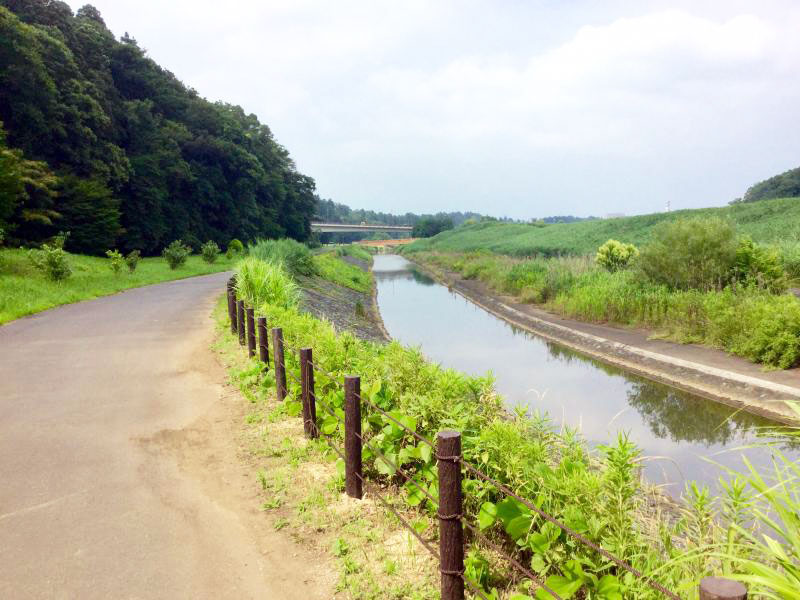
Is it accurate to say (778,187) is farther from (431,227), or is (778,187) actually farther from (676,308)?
(676,308)

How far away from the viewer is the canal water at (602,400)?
772 cm

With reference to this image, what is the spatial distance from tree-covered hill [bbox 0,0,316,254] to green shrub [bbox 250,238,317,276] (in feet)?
28.5

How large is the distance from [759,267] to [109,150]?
3833cm

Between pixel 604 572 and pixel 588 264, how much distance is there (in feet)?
77.7

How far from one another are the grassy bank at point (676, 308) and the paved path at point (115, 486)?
10.6m

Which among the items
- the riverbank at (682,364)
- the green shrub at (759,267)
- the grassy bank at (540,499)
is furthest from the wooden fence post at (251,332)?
the green shrub at (759,267)

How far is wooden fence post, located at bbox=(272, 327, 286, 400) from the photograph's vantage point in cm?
712

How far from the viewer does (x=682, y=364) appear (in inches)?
480

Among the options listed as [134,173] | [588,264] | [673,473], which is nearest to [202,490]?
[673,473]

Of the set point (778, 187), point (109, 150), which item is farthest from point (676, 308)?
point (778, 187)

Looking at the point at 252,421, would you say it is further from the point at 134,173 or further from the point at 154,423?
the point at 134,173

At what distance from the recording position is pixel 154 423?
6695 millimetres

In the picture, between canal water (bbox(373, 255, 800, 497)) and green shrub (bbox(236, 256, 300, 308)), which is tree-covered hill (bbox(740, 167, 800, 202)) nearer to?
canal water (bbox(373, 255, 800, 497))

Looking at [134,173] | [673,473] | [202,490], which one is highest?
[134,173]
